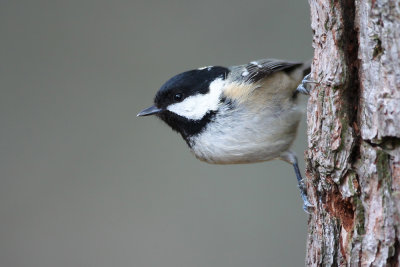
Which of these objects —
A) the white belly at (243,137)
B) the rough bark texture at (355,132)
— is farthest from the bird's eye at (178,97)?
the rough bark texture at (355,132)

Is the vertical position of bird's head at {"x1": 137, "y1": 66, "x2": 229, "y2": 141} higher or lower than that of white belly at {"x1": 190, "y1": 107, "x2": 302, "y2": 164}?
higher

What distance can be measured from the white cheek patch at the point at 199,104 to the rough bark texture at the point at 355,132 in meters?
0.62

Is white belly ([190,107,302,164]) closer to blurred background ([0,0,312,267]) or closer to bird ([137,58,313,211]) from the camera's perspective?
bird ([137,58,313,211])

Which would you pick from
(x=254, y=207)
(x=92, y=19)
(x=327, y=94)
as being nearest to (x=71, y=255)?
(x=254, y=207)

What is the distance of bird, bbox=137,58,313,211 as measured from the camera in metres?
1.84

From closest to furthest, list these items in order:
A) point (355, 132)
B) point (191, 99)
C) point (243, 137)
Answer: point (355, 132) < point (243, 137) < point (191, 99)

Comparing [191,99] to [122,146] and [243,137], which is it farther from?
[122,146]

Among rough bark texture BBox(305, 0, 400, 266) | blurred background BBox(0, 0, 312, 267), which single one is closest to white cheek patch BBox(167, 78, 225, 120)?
rough bark texture BBox(305, 0, 400, 266)

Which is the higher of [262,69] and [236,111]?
[262,69]

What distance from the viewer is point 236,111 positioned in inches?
73.1

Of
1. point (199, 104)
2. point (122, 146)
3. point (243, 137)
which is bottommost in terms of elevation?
point (122, 146)

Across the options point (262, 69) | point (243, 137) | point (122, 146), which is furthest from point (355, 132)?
point (122, 146)

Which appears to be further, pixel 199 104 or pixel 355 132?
pixel 199 104

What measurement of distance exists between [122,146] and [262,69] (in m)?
1.24
